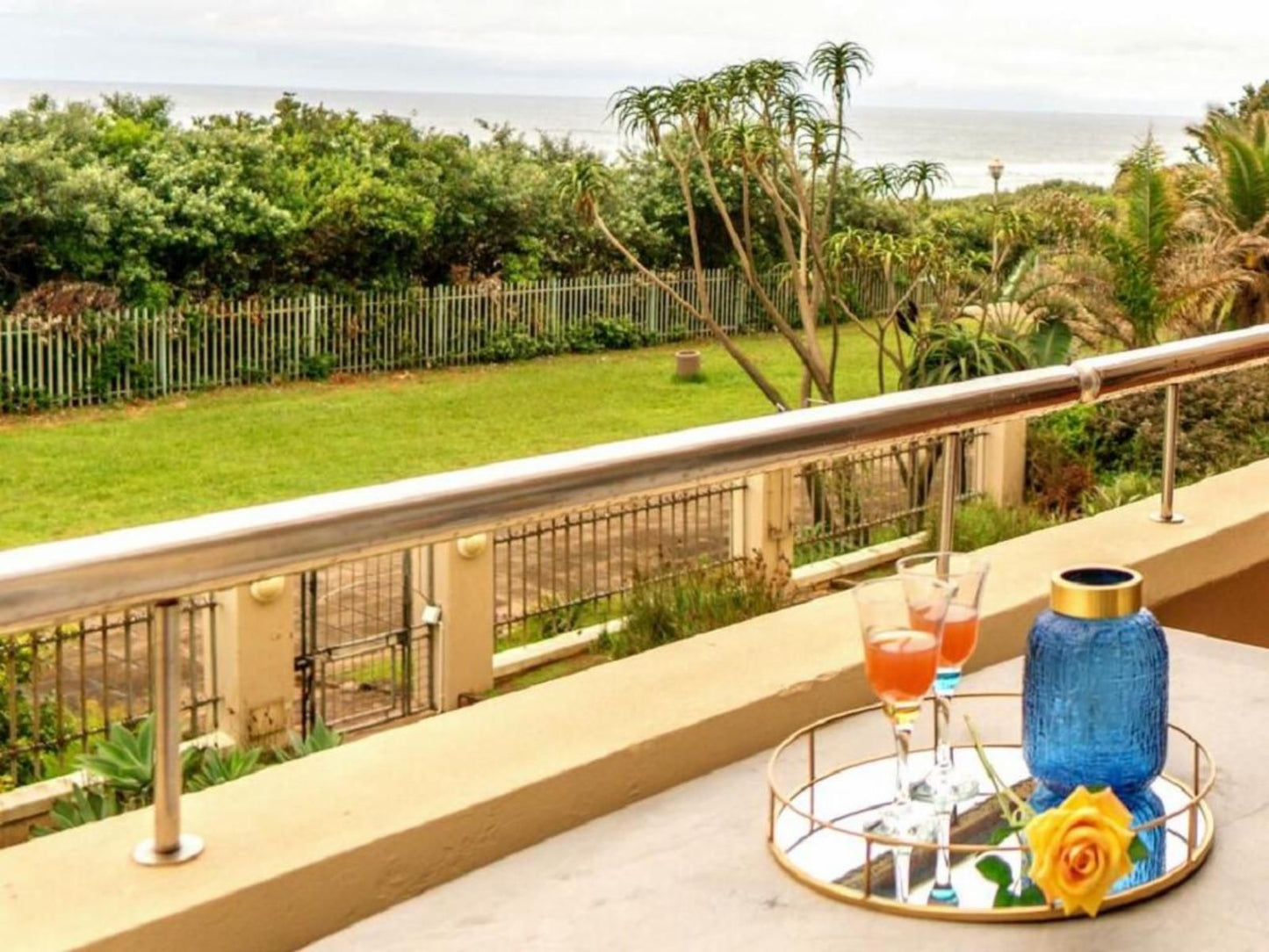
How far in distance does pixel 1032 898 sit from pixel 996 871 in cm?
3

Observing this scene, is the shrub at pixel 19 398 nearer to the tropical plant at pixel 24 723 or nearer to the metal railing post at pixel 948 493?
the tropical plant at pixel 24 723

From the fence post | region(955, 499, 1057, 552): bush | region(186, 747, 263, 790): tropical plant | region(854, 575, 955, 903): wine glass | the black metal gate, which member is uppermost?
region(854, 575, 955, 903): wine glass

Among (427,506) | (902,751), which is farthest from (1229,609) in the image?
(427,506)

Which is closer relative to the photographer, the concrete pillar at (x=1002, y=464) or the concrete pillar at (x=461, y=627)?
the concrete pillar at (x=461, y=627)

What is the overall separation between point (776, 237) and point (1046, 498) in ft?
51.4

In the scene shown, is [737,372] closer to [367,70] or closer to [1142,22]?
[1142,22]

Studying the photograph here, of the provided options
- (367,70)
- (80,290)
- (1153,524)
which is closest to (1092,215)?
(80,290)

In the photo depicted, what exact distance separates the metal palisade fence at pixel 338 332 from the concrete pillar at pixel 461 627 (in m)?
11.8

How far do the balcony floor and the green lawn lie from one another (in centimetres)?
1541

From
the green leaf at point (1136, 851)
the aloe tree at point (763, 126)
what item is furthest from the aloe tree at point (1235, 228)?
the green leaf at point (1136, 851)

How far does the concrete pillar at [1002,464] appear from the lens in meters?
11.3

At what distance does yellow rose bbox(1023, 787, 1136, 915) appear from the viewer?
1.20 meters

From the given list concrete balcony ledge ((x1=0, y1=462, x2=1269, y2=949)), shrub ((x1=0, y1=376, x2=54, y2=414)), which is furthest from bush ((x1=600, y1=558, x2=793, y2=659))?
shrub ((x1=0, y1=376, x2=54, y2=414))

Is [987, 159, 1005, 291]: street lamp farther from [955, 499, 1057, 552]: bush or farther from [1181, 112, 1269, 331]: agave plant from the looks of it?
[955, 499, 1057, 552]: bush
